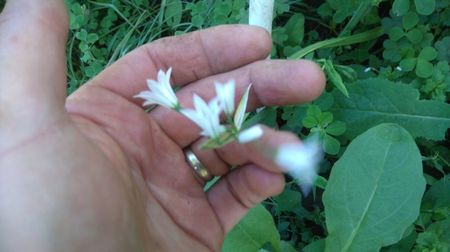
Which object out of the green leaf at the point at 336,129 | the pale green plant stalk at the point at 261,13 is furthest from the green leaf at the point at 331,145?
the pale green plant stalk at the point at 261,13

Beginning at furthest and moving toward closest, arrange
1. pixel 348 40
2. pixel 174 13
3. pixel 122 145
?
1. pixel 174 13
2. pixel 348 40
3. pixel 122 145

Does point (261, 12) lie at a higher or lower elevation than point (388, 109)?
higher

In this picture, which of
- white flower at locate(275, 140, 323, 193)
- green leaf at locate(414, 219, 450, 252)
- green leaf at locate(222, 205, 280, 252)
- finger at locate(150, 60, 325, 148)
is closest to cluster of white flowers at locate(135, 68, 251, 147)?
white flower at locate(275, 140, 323, 193)

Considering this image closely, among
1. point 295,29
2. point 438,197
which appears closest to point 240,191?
point 438,197

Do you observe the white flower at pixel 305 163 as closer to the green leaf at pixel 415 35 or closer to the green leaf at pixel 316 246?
the green leaf at pixel 316 246

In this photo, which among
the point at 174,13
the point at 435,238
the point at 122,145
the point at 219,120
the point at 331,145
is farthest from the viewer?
the point at 174,13

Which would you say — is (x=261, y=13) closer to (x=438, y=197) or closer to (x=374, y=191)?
(x=374, y=191)

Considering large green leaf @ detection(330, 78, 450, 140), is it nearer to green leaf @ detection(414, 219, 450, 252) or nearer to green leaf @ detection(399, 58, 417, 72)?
green leaf @ detection(399, 58, 417, 72)
